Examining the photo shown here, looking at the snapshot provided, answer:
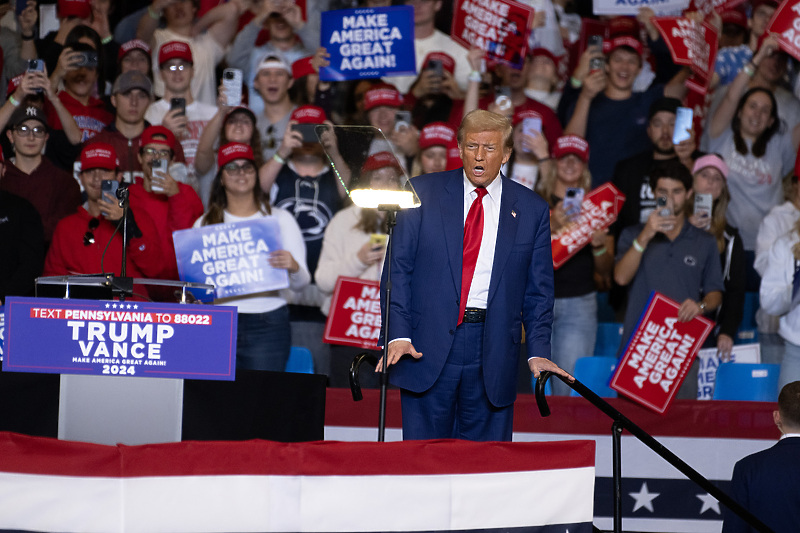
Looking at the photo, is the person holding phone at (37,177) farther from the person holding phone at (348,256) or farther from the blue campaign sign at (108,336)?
the blue campaign sign at (108,336)

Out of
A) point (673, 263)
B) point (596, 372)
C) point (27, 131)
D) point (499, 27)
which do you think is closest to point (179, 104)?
point (27, 131)

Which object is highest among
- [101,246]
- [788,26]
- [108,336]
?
[788,26]

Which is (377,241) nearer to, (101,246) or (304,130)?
(304,130)

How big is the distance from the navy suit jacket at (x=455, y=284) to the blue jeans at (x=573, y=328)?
256 cm

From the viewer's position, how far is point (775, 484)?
3.59 m

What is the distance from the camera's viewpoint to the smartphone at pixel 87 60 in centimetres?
705

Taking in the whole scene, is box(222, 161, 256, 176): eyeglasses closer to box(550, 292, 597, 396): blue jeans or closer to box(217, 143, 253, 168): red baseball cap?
box(217, 143, 253, 168): red baseball cap

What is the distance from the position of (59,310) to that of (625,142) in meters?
5.20

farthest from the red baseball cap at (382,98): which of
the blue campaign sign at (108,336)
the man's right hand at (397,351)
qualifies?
the blue campaign sign at (108,336)

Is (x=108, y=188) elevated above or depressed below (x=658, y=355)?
above

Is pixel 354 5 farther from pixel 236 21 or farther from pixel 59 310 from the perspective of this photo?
pixel 59 310

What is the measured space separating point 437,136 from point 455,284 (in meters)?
3.07

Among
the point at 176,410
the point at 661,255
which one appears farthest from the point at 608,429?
the point at 176,410

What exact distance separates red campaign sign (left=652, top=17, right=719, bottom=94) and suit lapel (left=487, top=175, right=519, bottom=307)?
3965 millimetres
